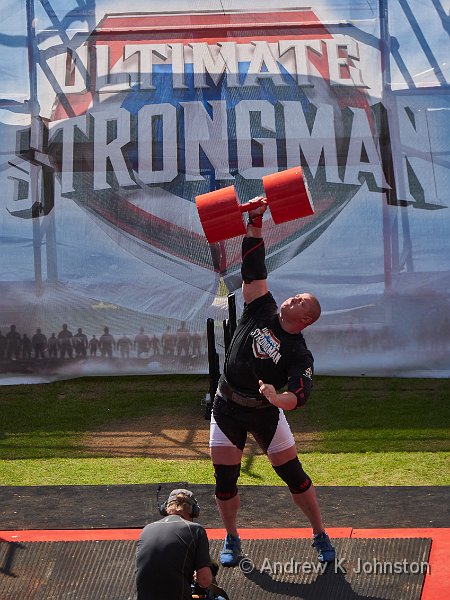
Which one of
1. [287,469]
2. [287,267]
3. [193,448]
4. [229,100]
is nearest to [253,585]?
[287,469]

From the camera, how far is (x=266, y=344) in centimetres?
489

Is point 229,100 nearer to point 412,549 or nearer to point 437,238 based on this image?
point 437,238

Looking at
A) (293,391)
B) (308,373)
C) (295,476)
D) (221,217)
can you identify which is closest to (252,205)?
(221,217)

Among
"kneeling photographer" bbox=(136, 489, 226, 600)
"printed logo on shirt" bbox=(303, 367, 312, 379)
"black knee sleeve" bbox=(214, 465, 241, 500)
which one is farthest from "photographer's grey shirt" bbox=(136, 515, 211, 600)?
"printed logo on shirt" bbox=(303, 367, 312, 379)

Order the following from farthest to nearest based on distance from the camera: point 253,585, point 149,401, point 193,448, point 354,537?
point 149,401 → point 193,448 → point 354,537 → point 253,585

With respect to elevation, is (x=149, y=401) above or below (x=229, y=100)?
below

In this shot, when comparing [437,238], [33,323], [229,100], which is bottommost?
[33,323]

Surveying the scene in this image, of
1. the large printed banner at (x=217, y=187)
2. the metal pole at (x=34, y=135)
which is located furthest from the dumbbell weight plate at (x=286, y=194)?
the metal pole at (x=34, y=135)

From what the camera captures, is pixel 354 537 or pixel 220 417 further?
pixel 354 537

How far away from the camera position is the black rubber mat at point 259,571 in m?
4.82

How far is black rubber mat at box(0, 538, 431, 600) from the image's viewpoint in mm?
4816

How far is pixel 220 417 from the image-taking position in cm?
504

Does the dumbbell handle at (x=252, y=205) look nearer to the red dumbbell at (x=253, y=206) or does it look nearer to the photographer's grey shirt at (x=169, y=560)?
the red dumbbell at (x=253, y=206)

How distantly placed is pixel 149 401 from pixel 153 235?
1772 millimetres
